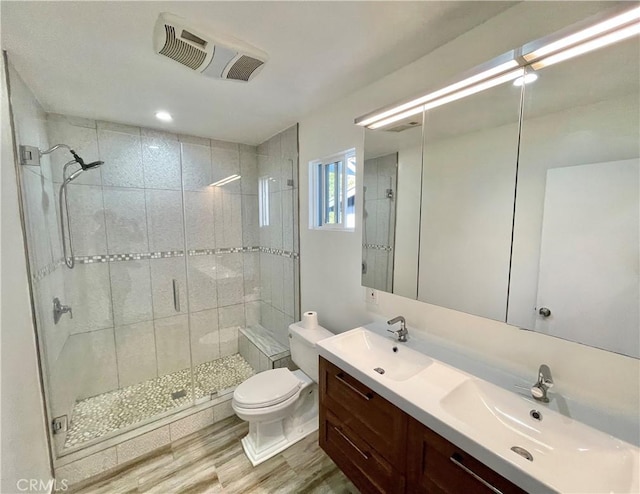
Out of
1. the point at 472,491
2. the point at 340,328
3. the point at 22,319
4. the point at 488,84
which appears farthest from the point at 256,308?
the point at 488,84

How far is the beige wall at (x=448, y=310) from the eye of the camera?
3.12 feet

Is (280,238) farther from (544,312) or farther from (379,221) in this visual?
(544,312)

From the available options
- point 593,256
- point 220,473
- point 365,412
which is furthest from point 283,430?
point 593,256

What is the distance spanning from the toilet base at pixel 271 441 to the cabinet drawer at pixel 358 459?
0.51 meters

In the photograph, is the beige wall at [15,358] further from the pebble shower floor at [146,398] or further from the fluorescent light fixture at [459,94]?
the fluorescent light fixture at [459,94]

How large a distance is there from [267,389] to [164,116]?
232 cm

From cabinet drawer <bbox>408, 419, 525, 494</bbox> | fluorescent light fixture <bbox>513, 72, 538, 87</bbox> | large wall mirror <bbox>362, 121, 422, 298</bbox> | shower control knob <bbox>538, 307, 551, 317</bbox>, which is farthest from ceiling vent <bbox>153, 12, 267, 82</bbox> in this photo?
cabinet drawer <bbox>408, 419, 525, 494</bbox>

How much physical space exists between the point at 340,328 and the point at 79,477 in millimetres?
1973

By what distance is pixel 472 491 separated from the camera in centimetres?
88

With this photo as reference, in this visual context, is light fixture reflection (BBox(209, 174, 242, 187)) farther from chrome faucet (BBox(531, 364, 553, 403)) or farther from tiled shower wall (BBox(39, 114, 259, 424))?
chrome faucet (BBox(531, 364, 553, 403))

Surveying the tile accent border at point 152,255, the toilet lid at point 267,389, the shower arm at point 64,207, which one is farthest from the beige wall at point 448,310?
the shower arm at point 64,207

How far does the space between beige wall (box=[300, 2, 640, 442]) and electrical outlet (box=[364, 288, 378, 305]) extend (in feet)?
0.12

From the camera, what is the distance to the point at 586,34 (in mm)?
877

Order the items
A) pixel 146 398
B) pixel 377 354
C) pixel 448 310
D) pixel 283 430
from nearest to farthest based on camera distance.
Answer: pixel 448 310 → pixel 377 354 → pixel 283 430 → pixel 146 398
